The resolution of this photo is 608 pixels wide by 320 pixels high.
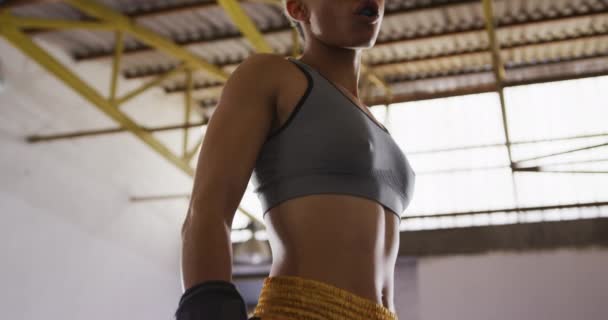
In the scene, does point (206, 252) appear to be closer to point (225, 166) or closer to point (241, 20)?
point (225, 166)

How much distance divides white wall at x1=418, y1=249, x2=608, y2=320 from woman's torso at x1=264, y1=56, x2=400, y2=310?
8393 mm

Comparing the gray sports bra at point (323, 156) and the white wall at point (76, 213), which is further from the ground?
the white wall at point (76, 213)

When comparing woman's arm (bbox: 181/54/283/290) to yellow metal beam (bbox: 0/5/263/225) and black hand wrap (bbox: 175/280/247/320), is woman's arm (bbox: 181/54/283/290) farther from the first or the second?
yellow metal beam (bbox: 0/5/263/225)

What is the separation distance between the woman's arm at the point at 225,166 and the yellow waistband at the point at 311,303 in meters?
0.13

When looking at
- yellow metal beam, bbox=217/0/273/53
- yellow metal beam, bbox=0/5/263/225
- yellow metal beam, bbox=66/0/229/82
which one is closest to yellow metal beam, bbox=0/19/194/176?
yellow metal beam, bbox=0/5/263/225

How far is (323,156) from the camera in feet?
3.45

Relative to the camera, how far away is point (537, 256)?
9.02 meters

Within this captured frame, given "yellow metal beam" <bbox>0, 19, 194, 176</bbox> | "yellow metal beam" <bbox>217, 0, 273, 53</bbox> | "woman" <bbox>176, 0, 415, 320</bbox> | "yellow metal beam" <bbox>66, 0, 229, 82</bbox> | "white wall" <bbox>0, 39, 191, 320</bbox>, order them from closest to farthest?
"woman" <bbox>176, 0, 415, 320</bbox> → "yellow metal beam" <bbox>217, 0, 273, 53</bbox> → "yellow metal beam" <bbox>0, 19, 194, 176</bbox> → "yellow metal beam" <bbox>66, 0, 229, 82</bbox> → "white wall" <bbox>0, 39, 191, 320</bbox>

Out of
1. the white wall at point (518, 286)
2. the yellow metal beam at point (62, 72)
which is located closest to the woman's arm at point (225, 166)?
the yellow metal beam at point (62, 72)

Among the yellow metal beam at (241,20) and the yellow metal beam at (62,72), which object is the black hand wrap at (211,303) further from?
the yellow metal beam at (62,72)

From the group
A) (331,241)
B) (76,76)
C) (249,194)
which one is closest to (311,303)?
(331,241)

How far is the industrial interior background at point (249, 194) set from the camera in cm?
859

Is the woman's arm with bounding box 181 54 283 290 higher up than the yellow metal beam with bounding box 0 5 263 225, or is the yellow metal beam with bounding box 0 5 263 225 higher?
the yellow metal beam with bounding box 0 5 263 225

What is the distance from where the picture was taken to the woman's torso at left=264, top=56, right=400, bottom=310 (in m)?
1.03
